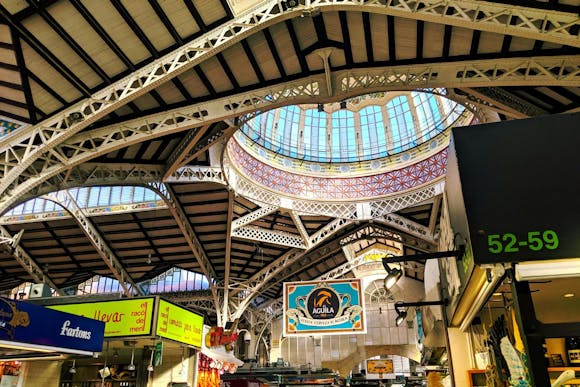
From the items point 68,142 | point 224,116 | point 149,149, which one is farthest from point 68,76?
point 149,149

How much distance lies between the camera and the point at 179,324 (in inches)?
512

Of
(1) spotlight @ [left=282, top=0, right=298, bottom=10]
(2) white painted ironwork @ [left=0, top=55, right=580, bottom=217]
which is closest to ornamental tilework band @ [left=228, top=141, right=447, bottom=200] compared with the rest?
(2) white painted ironwork @ [left=0, top=55, right=580, bottom=217]

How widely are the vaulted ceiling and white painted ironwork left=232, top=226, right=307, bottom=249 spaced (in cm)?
792

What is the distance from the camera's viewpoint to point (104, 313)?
40.0 feet

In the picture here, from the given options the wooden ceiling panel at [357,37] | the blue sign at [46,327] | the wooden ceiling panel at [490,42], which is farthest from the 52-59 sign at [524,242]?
the wooden ceiling panel at [357,37]

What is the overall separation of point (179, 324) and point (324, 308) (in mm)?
4528

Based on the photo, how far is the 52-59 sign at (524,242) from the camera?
3904 millimetres

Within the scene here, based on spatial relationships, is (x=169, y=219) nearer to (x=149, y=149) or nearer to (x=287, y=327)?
(x=149, y=149)

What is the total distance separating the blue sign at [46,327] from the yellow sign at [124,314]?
50.4 inches

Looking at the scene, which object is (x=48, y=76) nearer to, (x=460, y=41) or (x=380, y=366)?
(x=460, y=41)

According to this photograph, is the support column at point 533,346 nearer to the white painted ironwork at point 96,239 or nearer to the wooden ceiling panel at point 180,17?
the wooden ceiling panel at point 180,17

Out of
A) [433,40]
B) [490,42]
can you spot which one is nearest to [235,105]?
[433,40]

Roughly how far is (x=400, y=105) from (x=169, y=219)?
1586 cm

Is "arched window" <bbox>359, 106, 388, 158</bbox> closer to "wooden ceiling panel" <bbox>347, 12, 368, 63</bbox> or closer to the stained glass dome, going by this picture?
the stained glass dome
